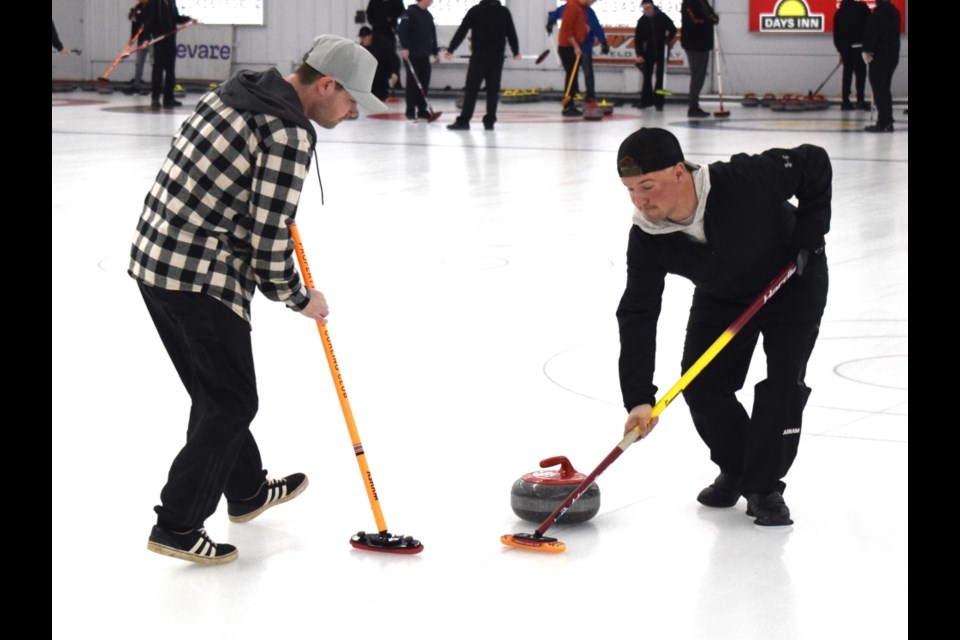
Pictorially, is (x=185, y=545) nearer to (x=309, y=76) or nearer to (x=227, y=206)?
(x=227, y=206)

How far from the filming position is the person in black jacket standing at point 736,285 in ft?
13.4

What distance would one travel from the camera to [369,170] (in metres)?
13.9

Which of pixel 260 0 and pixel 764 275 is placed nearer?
pixel 764 275

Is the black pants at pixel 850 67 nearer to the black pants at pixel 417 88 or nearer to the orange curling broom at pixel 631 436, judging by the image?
the black pants at pixel 417 88

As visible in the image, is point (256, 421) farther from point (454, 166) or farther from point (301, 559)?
point (454, 166)

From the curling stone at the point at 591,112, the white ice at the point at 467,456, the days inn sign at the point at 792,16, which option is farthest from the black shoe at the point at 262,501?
the days inn sign at the point at 792,16

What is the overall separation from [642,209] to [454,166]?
10.4 m

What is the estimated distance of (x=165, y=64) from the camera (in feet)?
76.5

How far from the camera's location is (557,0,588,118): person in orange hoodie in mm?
20750

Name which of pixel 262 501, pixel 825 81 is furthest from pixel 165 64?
pixel 262 501

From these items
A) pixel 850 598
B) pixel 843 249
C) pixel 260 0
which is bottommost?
pixel 850 598

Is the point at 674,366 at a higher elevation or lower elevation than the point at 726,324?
lower

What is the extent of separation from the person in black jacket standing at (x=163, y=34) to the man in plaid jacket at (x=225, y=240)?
755 inches
